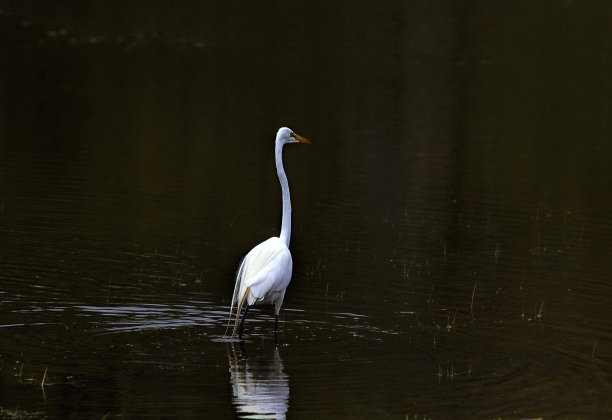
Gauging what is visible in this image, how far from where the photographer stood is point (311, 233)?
1554cm

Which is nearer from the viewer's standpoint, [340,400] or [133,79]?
[340,400]

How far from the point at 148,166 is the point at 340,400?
12070 millimetres

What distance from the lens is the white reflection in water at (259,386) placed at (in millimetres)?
8180

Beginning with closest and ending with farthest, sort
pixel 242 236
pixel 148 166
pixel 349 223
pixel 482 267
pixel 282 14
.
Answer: pixel 482 267 < pixel 242 236 < pixel 349 223 < pixel 148 166 < pixel 282 14

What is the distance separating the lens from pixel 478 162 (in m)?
22.1

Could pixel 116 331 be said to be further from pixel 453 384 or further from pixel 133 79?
pixel 133 79

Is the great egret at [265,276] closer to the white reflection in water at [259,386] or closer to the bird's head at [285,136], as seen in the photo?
the white reflection in water at [259,386]

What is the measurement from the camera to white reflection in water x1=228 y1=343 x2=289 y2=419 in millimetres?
8180

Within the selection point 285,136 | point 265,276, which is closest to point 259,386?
point 265,276

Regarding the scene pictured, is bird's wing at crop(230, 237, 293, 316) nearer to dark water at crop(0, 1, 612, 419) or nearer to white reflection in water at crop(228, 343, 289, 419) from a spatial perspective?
dark water at crop(0, 1, 612, 419)

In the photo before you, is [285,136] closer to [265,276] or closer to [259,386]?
[265,276]

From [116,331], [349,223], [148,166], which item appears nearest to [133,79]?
[148,166]

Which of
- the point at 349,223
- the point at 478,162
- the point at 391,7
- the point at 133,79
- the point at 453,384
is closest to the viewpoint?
the point at 453,384

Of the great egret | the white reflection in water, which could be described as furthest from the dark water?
the great egret
